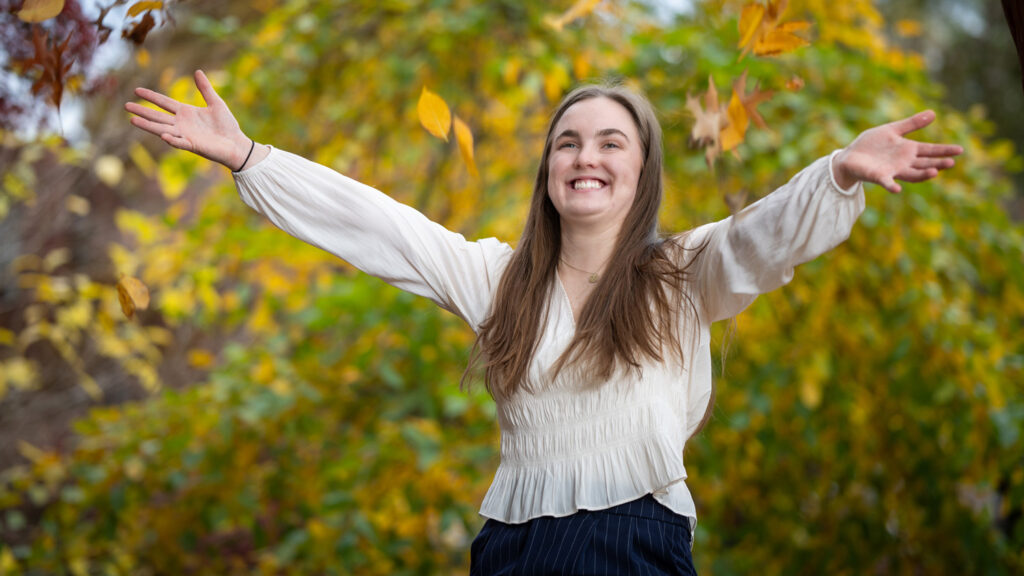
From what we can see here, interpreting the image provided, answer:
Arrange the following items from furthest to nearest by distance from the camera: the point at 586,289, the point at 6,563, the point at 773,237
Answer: the point at 6,563 < the point at 586,289 < the point at 773,237

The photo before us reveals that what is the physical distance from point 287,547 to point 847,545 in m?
1.81

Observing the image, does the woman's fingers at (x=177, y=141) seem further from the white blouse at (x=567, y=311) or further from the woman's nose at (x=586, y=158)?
the woman's nose at (x=586, y=158)

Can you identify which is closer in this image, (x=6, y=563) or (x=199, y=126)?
(x=199, y=126)

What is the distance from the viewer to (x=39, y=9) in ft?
4.09

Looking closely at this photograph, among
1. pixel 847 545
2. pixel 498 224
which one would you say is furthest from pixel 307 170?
pixel 847 545

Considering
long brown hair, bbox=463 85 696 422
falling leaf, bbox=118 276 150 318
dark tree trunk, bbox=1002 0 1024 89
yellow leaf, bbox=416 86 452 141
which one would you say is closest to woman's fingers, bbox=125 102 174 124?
falling leaf, bbox=118 276 150 318

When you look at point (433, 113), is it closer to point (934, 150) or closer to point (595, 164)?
point (595, 164)

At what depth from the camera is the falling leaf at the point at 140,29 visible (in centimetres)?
134

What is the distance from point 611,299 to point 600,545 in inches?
14.5

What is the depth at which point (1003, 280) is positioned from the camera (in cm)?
285

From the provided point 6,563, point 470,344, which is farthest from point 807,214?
point 6,563

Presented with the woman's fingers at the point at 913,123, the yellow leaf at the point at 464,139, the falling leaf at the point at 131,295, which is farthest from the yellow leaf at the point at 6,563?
the woman's fingers at the point at 913,123

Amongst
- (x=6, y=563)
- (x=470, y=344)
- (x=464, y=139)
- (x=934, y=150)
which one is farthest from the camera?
(x=470, y=344)

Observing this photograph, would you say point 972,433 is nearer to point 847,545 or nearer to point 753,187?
point 847,545
